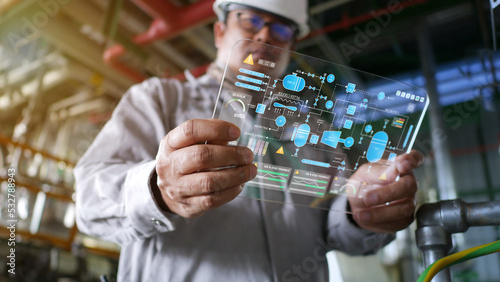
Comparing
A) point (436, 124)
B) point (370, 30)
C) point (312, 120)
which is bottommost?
point (312, 120)

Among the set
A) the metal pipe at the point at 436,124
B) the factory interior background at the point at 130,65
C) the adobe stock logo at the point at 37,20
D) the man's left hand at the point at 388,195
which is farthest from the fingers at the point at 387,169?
the adobe stock logo at the point at 37,20

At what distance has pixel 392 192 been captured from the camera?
0.72 metres

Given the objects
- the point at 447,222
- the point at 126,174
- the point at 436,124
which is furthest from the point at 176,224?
the point at 436,124

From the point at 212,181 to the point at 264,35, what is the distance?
1.81ft

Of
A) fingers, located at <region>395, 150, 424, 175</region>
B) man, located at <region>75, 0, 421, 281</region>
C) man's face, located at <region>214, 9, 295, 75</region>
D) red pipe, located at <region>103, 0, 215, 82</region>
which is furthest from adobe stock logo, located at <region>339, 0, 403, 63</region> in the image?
fingers, located at <region>395, 150, 424, 175</region>

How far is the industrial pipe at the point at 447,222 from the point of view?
597mm

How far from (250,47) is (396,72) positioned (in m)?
4.14

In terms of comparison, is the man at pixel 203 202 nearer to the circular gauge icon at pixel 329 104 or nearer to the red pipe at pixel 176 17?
the circular gauge icon at pixel 329 104

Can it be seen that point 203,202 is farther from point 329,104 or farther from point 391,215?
point 391,215

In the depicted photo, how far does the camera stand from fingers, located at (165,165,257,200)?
1.85ft

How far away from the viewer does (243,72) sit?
0.57 m

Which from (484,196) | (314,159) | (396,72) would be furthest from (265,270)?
(484,196)

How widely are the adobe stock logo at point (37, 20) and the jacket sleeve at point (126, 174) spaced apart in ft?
8.34

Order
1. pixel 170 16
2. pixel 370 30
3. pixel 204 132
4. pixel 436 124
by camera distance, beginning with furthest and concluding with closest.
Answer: pixel 370 30
pixel 436 124
pixel 170 16
pixel 204 132
